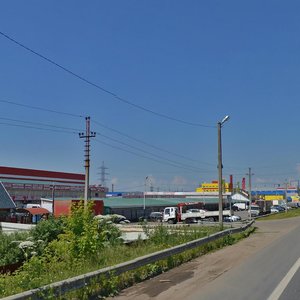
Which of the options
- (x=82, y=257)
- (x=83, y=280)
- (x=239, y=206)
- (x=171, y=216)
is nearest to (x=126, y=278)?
(x=82, y=257)

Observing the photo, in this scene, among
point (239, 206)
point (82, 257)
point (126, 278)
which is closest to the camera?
point (126, 278)

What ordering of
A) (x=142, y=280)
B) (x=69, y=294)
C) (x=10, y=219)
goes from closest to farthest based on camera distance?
(x=69, y=294) < (x=142, y=280) < (x=10, y=219)

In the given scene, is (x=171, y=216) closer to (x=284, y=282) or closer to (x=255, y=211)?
(x=255, y=211)

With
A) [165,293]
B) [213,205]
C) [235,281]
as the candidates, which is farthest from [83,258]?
[213,205]

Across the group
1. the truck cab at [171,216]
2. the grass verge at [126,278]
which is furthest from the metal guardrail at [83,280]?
the truck cab at [171,216]

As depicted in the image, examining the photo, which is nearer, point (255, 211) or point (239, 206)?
point (255, 211)

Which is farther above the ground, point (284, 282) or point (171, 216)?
point (171, 216)

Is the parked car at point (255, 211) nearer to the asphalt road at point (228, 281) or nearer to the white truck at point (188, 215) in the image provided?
the white truck at point (188, 215)

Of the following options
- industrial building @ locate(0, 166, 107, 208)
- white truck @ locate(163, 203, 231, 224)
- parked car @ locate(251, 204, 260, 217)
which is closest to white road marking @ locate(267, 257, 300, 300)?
white truck @ locate(163, 203, 231, 224)

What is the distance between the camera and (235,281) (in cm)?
1209

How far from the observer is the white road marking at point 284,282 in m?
10.0

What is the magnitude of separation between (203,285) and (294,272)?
368cm

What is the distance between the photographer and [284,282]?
11875 mm

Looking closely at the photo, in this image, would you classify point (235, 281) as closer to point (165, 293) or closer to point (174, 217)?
point (165, 293)
